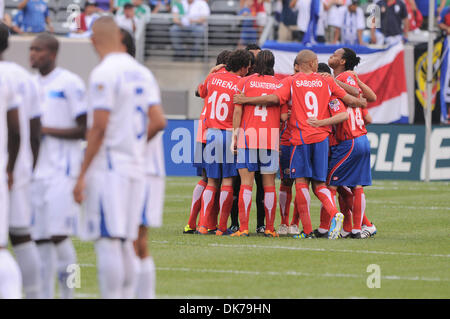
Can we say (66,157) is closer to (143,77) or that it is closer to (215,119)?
(143,77)

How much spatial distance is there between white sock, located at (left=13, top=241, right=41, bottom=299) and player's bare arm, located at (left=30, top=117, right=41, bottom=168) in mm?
673

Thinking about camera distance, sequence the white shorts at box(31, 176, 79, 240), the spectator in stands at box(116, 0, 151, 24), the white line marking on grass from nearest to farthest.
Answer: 1. the white shorts at box(31, 176, 79, 240)
2. the white line marking on grass
3. the spectator in stands at box(116, 0, 151, 24)

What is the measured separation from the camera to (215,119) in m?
12.8

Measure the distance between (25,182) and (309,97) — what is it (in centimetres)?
584

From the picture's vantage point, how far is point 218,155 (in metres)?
12.7

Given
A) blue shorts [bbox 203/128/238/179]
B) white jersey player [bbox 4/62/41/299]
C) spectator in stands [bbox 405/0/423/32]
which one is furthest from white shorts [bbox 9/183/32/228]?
spectator in stands [bbox 405/0/423/32]

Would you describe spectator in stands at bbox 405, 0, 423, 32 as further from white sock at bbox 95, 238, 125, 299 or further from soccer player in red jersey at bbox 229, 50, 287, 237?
white sock at bbox 95, 238, 125, 299

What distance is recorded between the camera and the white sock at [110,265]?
668 cm

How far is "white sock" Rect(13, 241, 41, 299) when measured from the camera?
286 inches

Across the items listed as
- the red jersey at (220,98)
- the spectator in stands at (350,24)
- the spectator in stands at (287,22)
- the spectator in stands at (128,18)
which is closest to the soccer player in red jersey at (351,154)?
the red jersey at (220,98)

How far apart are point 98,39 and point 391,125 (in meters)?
15.5

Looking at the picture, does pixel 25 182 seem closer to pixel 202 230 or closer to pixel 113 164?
pixel 113 164
